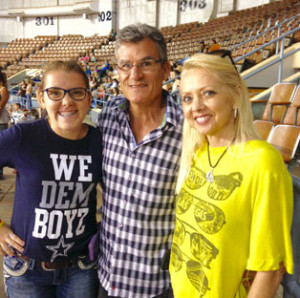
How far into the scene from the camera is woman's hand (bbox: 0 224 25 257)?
3.96ft

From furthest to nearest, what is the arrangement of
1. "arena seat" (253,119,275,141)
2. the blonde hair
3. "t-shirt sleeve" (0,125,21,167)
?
"arena seat" (253,119,275,141), "t-shirt sleeve" (0,125,21,167), the blonde hair

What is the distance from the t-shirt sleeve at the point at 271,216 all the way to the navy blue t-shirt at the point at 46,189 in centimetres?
69

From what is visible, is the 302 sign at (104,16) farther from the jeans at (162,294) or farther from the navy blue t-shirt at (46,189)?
the jeans at (162,294)

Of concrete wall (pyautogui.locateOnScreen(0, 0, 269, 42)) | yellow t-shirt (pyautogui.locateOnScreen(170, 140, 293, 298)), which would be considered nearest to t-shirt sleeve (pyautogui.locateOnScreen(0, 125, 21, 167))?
yellow t-shirt (pyautogui.locateOnScreen(170, 140, 293, 298))

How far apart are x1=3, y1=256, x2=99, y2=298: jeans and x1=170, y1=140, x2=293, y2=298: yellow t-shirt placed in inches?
17.7

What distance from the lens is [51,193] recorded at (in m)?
1.19

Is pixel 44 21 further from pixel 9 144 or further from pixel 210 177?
pixel 210 177

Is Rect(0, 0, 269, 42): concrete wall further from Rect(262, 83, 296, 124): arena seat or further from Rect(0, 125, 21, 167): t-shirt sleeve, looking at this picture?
Rect(0, 125, 21, 167): t-shirt sleeve

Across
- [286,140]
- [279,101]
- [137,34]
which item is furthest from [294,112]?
[137,34]

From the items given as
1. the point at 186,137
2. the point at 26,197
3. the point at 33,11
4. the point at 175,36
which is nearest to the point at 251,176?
the point at 186,137

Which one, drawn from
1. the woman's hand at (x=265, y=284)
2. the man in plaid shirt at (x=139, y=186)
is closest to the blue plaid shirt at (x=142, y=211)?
the man in plaid shirt at (x=139, y=186)

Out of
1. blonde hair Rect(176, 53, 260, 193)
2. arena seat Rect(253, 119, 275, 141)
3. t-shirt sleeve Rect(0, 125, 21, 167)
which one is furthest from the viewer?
arena seat Rect(253, 119, 275, 141)

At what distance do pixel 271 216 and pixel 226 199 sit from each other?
0.13 meters

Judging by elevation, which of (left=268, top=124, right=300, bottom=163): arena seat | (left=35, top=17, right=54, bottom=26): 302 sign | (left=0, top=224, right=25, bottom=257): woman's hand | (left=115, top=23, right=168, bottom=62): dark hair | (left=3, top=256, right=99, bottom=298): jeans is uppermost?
(left=35, top=17, right=54, bottom=26): 302 sign
